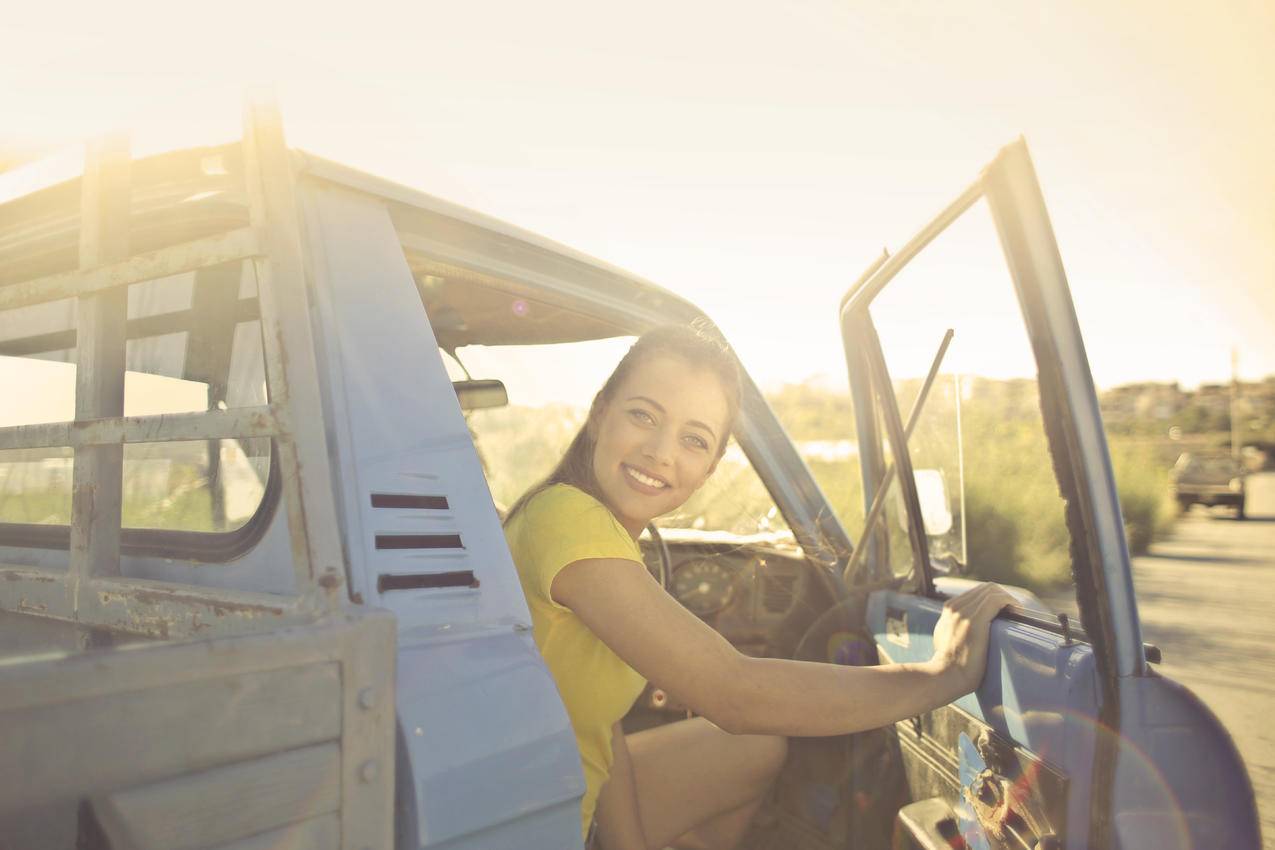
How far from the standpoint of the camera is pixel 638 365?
6.82 ft

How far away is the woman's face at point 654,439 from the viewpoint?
6.59ft

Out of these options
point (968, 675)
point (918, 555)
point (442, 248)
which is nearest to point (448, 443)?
point (442, 248)

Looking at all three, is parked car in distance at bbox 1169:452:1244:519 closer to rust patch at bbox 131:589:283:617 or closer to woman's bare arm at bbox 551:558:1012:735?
woman's bare arm at bbox 551:558:1012:735

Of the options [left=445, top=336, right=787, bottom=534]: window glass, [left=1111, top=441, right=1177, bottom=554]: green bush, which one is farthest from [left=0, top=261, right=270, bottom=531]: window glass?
[left=1111, top=441, right=1177, bottom=554]: green bush

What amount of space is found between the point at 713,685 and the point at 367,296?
0.95 m

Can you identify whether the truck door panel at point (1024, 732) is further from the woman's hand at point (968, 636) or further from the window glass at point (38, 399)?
the window glass at point (38, 399)

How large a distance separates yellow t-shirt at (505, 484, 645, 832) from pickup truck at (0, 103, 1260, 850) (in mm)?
249

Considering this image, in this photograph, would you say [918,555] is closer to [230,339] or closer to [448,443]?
[448,443]

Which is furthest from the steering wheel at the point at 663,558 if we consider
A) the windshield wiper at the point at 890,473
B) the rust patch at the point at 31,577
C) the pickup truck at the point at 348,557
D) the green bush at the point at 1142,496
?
the green bush at the point at 1142,496

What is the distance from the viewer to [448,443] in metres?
1.45

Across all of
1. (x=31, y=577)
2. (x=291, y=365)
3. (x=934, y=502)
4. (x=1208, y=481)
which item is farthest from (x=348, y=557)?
(x=1208, y=481)

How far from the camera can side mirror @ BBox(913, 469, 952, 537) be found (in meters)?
2.49

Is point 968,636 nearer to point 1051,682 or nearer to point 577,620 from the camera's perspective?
point 1051,682

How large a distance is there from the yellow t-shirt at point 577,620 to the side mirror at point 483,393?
115 cm
